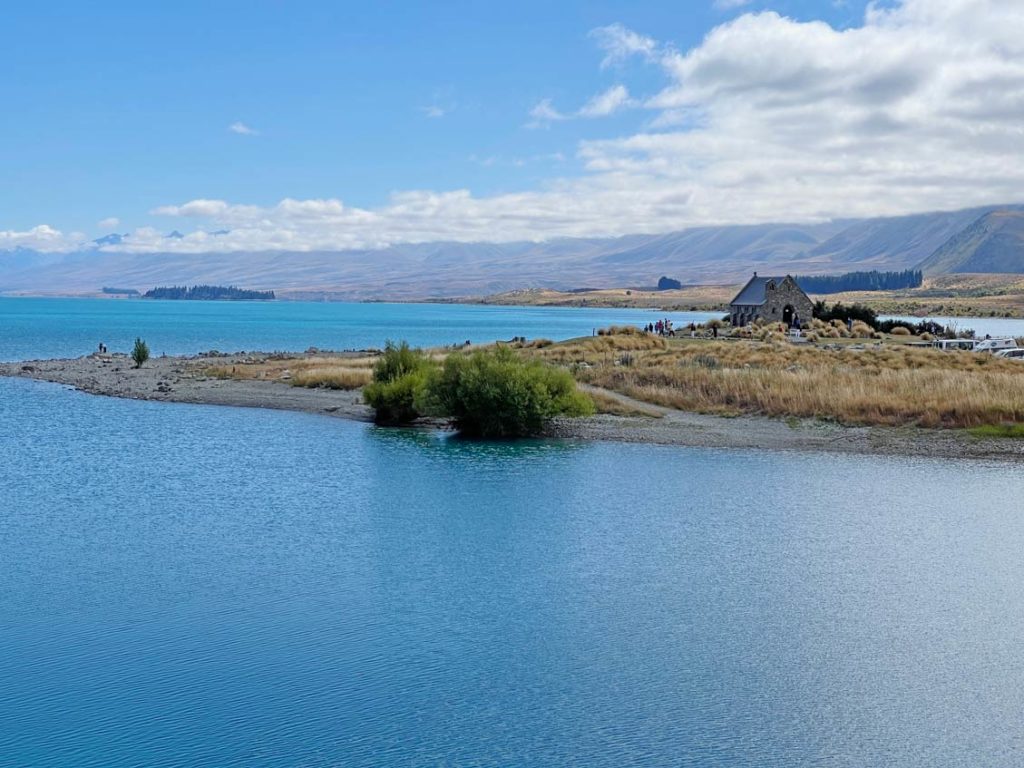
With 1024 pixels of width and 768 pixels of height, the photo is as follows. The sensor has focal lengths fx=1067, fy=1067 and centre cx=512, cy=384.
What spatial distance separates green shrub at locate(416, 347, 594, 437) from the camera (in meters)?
33.8

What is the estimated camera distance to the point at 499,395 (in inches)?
1328

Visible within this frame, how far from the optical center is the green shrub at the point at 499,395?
111ft

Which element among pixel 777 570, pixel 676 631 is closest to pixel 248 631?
pixel 676 631

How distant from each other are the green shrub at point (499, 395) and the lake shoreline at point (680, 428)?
37.9 inches

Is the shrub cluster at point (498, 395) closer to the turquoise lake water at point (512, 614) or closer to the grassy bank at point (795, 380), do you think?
the grassy bank at point (795, 380)

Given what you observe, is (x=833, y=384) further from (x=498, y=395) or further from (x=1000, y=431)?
(x=498, y=395)

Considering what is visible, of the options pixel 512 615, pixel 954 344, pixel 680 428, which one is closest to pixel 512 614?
pixel 512 615

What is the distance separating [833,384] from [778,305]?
127 feet

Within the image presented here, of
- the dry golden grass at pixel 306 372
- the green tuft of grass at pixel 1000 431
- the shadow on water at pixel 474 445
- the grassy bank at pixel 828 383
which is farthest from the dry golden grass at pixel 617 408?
the dry golden grass at pixel 306 372

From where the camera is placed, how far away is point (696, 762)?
1159cm

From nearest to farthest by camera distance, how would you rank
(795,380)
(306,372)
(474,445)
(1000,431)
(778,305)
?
(1000,431), (474,445), (795,380), (306,372), (778,305)

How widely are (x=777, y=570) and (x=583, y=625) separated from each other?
487cm

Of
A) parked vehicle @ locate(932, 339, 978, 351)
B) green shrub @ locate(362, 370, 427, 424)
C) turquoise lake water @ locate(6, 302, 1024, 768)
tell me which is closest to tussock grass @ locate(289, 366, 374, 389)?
green shrub @ locate(362, 370, 427, 424)

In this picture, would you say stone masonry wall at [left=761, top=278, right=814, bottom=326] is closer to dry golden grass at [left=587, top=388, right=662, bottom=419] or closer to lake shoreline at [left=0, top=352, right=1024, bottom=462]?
lake shoreline at [left=0, top=352, right=1024, bottom=462]
